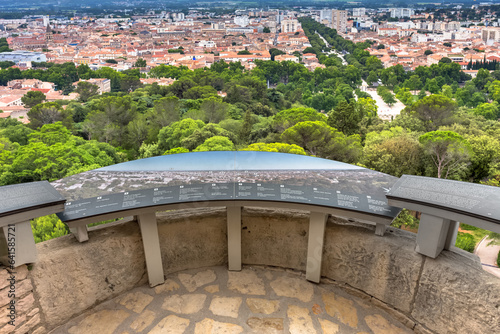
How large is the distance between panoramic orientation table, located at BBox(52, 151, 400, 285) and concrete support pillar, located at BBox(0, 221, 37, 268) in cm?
36

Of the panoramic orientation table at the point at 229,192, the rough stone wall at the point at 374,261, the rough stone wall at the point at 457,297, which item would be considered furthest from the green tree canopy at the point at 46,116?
the rough stone wall at the point at 457,297

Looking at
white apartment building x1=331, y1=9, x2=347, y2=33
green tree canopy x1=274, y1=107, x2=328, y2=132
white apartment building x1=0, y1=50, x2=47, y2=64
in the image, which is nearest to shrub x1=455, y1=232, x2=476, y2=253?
green tree canopy x1=274, y1=107, x2=328, y2=132

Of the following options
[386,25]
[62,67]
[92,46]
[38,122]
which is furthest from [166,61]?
[386,25]

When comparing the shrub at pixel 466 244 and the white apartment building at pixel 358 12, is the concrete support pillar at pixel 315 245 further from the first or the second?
the white apartment building at pixel 358 12

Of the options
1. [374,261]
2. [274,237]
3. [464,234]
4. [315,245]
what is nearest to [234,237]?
[274,237]

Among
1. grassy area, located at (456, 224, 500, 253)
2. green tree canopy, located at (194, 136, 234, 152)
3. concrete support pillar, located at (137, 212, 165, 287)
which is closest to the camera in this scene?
concrete support pillar, located at (137, 212, 165, 287)

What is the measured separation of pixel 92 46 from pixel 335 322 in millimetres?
113124

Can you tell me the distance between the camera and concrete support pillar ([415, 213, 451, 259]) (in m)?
3.96

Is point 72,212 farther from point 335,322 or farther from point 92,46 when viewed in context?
point 92,46

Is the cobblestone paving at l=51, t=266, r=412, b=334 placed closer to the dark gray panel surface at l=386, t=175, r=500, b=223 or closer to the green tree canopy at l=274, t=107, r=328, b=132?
the dark gray panel surface at l=386, t=175, r=500, b=223

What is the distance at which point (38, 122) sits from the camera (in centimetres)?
3453

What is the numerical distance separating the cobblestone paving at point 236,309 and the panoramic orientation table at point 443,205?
1.03 metres

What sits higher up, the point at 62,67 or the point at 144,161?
the point at 144,161

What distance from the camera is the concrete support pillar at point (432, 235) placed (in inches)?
156
